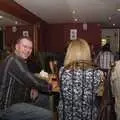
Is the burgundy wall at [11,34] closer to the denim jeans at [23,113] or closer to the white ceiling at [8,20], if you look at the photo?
the white ceiling at [8,20]

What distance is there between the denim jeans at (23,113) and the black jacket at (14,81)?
0.05 metres

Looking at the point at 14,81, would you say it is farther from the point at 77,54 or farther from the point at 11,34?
the point at 11,34

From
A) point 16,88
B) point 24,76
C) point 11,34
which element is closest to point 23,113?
point 16,88

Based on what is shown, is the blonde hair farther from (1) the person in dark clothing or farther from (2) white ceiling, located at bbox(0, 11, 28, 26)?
(2) white ceiling, located at bbox(0, 11, 28, 26)

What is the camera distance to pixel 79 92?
2.94 metres

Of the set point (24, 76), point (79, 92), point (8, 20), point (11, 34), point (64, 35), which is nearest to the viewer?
point (24, 76)

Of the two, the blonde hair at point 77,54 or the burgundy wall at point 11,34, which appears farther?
the burgundy wall at point 11,34

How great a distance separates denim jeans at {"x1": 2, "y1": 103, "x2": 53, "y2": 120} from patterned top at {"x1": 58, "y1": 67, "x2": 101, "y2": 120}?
8.8 inches

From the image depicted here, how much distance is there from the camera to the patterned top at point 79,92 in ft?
9.59

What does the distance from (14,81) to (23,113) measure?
0.30 meters

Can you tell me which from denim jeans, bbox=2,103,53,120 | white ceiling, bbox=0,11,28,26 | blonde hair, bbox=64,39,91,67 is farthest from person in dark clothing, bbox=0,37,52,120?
white ceiling, bbox=0,11,28,26

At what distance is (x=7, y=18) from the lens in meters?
6.52

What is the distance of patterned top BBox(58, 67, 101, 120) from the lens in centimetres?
292

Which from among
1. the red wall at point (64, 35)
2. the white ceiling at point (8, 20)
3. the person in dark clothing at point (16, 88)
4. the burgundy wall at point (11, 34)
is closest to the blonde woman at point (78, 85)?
the person in dark clothing at point (16, 88)
